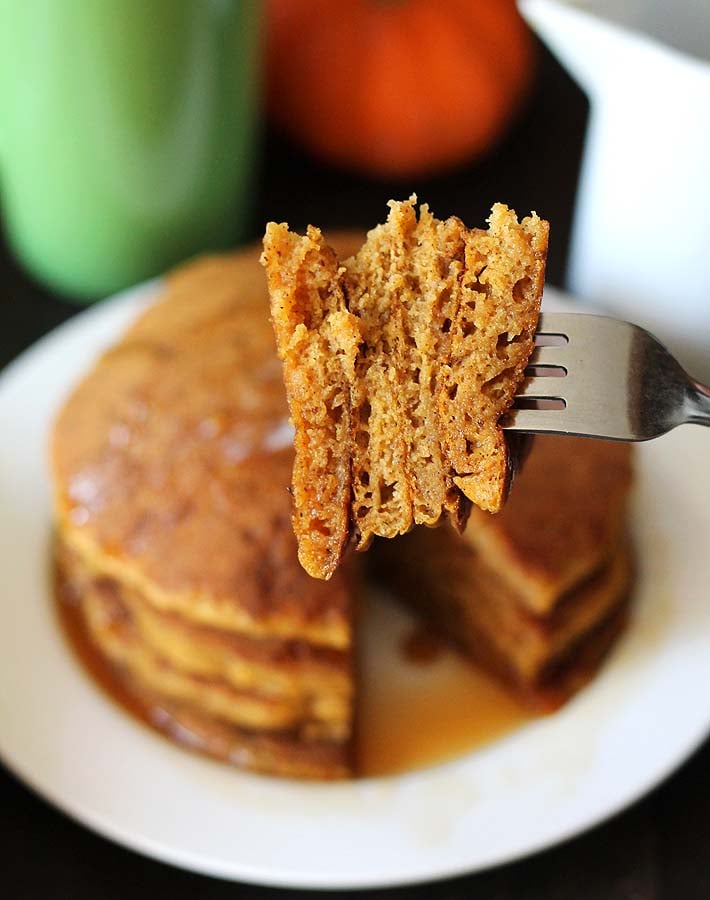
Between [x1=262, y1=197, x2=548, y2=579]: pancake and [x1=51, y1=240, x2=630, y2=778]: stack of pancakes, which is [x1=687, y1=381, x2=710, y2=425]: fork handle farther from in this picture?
[x1=51, y1=240, x2=630, y2=778]: stack of pancakes

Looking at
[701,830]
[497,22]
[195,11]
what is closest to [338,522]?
[701,830]

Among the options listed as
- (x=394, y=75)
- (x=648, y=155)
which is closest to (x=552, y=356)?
(x=648, y=155)

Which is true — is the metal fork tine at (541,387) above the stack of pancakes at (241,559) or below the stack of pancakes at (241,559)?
above

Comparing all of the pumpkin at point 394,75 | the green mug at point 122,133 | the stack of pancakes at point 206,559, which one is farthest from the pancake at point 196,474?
the pumpkin at point 394,75

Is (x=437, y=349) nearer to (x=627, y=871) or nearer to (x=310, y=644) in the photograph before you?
(x=310, y=644)

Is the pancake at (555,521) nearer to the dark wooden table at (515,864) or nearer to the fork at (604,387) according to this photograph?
the dark wooden table at (515,864)

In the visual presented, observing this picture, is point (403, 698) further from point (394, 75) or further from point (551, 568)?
point (394, 75)

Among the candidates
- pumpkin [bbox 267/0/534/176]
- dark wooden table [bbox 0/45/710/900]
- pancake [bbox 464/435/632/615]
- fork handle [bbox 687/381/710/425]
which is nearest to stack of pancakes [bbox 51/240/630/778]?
pancake [bbox 464/435/632/615]
